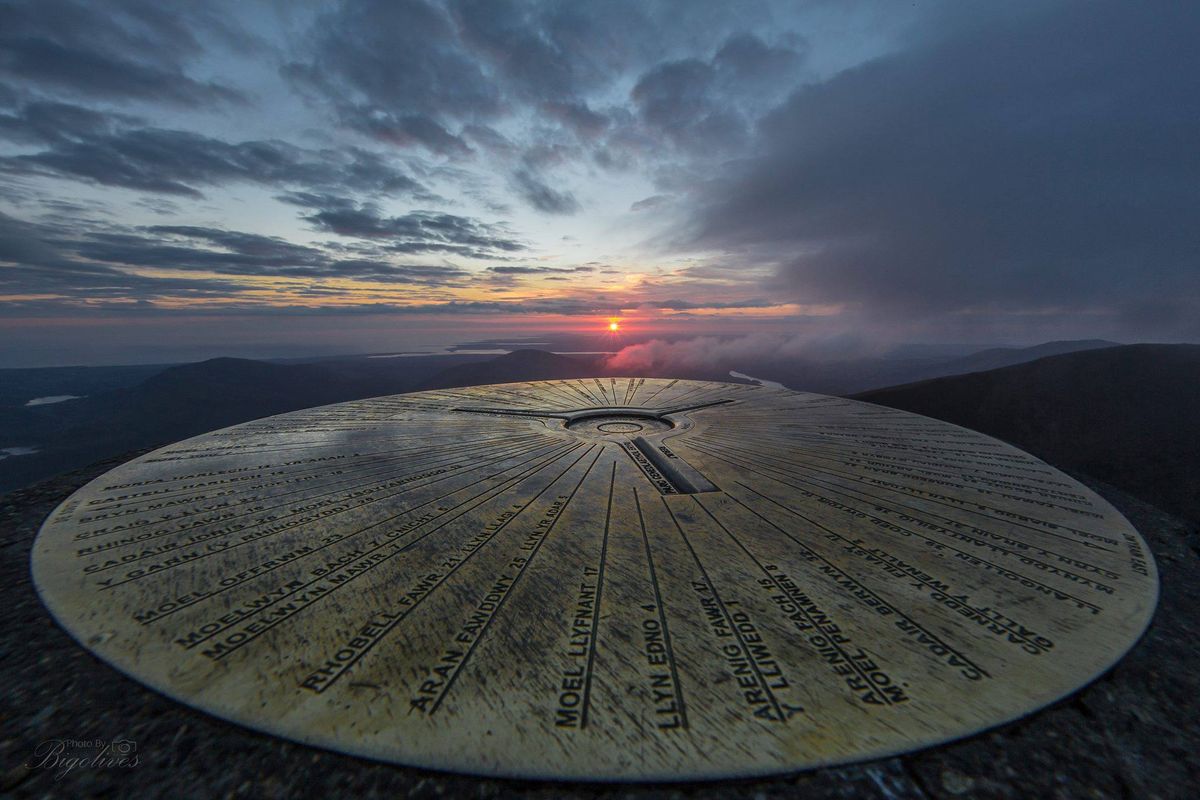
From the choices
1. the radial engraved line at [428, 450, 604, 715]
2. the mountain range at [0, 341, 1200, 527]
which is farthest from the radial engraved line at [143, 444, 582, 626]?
the mountain range at [0, 341, 1200, 527]

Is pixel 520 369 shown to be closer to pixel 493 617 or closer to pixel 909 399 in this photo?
pixel 909 399

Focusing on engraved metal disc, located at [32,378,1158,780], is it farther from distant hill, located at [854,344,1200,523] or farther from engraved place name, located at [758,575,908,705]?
distant hill, located at [854,344,1200,523]

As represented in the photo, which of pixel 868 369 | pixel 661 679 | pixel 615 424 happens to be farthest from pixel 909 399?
pixel 868 369

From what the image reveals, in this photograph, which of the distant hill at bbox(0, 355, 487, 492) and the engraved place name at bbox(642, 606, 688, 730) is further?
the distant hill at bbox(0, 355, 487, 492)

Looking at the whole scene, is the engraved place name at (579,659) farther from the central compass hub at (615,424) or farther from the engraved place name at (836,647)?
the central compass hub at (615,424)

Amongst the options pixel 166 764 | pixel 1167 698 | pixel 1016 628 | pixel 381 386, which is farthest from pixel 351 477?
pixel 381 386

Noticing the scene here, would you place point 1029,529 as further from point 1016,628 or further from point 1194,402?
point 1194,402
